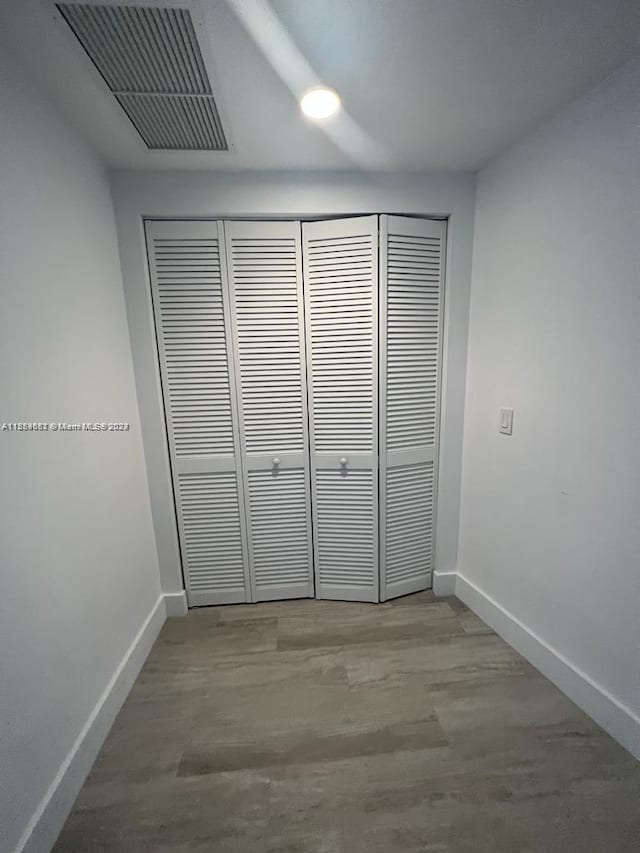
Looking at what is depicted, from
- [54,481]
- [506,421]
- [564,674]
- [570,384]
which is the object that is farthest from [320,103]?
[564,674]

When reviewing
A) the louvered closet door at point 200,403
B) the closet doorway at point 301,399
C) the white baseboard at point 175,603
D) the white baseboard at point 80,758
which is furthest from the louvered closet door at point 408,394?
the white baseboard at point 80,758

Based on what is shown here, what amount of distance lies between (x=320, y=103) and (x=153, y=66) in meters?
0.53

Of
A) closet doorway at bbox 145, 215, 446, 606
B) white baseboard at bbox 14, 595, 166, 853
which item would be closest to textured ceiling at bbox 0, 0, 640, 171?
closet doorway at bbox 145, 215, 446, 606

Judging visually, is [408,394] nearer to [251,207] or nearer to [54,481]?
[251,207]

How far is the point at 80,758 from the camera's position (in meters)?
1.05

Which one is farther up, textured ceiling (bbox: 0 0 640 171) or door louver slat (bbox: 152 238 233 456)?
textured ceiling (bbox: 0 0 640 171)

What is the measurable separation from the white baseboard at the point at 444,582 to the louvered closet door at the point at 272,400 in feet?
2.48

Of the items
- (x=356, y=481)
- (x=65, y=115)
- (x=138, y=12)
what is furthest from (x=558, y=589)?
(x=65, y=115)

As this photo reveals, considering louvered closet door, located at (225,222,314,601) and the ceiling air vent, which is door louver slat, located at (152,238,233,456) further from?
the ceiling air vent

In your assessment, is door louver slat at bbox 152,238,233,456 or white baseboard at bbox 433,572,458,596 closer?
door louver slat at bbox 152,238,233,456

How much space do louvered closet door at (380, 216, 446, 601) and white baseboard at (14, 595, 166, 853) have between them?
1297 millimetres

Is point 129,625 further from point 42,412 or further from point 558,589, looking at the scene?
point 558,589

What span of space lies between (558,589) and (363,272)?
1695 mm

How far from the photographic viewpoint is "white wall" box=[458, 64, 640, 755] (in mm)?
1064
